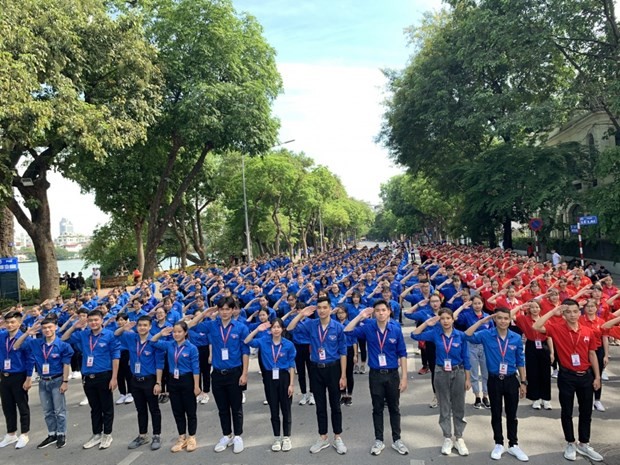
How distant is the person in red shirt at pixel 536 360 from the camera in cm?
648

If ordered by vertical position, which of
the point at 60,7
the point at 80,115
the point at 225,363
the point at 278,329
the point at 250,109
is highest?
the point at 60,7

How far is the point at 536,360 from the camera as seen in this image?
21.5 ft

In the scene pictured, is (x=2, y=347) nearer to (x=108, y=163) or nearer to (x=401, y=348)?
(x=401, y=348)

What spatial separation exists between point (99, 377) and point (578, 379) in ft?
18.8

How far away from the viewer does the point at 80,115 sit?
523 inches

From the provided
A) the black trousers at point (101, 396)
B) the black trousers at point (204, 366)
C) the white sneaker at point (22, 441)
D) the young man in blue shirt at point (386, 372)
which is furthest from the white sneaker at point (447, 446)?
the white sneaker at point (22, 441)

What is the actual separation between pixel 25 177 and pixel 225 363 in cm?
1457

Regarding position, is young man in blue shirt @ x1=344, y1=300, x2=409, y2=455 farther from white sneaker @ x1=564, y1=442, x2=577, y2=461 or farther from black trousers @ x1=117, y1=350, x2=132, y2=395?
black trousers @ x1=117, y1=350, x2=132, y2=395

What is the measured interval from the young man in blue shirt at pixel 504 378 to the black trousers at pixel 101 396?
4.71 metres

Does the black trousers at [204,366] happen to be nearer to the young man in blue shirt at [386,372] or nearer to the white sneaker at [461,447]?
the young man in blue shirt at [386,372]

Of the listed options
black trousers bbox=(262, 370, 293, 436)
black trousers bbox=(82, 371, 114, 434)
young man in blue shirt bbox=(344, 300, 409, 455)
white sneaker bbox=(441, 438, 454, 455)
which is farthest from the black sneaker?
white sneaker bbox=(441, 438, 454, 455)

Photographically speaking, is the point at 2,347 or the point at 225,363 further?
the point at 2,347

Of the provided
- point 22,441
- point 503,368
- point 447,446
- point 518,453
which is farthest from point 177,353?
point 518,453

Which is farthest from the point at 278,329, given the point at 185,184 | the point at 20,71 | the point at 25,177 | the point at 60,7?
the point at 185,184
